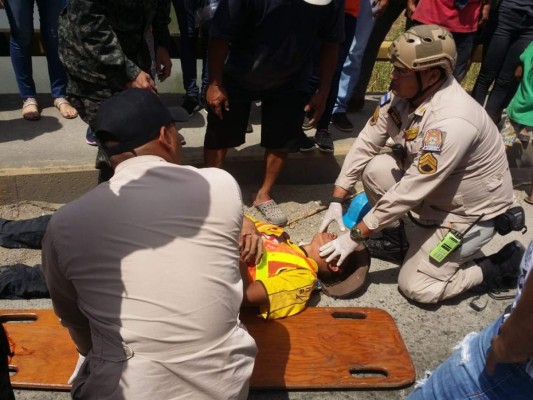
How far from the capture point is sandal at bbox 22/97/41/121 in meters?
4.17

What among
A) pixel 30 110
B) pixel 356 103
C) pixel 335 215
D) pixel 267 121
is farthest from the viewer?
pixel 356 103

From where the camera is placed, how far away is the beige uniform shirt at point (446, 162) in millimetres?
2742

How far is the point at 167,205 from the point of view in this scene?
5.58 feet

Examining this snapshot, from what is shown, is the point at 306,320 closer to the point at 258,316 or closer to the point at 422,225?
the point at 258,316

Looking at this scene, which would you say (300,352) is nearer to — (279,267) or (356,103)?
(279,267)

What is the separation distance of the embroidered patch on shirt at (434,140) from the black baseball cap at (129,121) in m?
1.41

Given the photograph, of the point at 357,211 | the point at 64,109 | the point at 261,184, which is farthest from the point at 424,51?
the point at 64,109

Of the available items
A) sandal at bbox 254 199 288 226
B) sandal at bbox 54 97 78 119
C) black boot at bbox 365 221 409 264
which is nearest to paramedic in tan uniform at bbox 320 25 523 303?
black boot at bbox 365 221 409 264

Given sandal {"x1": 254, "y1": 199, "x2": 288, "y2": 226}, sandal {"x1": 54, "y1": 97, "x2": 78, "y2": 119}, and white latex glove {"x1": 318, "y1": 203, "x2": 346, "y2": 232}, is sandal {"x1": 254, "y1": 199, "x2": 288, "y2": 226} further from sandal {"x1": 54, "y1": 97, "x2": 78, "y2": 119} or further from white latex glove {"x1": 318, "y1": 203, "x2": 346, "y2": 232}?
sandal {"x1": 54, "y1": 97, "x2": 78, "y2": 119}

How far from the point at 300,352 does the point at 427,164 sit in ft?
3.82

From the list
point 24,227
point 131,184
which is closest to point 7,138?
point 24,227

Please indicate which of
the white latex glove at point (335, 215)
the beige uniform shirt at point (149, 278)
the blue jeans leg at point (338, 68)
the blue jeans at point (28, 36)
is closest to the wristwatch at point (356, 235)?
the white latex glove at point (335, 215)

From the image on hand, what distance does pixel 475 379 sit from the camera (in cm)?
177

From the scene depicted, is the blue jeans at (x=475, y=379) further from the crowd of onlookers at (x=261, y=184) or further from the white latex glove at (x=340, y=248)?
the white latex glove at (x=340, y=248)
